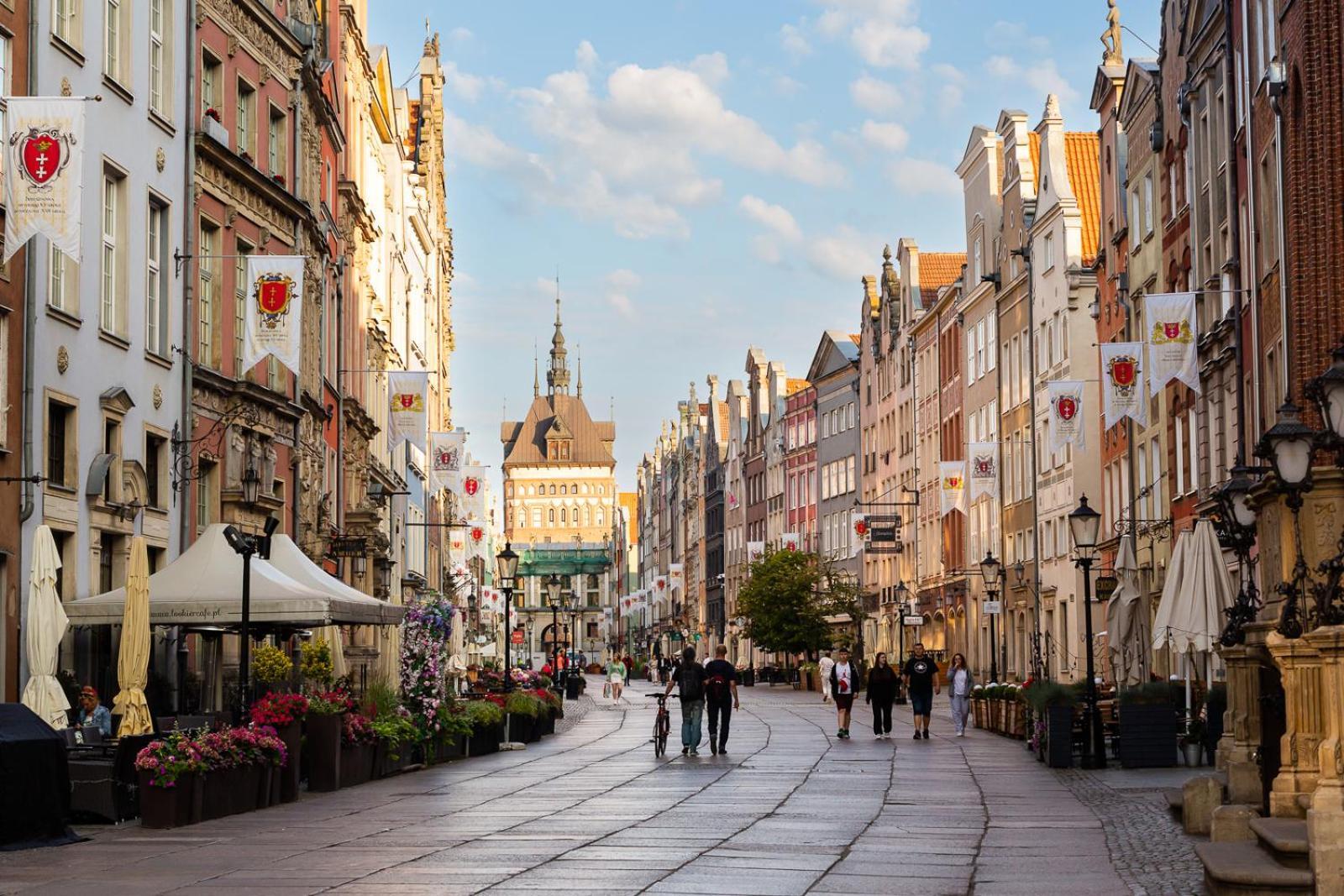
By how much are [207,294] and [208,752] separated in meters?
15.5

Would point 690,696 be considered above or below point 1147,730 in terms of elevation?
above

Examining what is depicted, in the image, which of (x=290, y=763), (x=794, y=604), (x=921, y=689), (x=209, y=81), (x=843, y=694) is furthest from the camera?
(x=794, y=604)

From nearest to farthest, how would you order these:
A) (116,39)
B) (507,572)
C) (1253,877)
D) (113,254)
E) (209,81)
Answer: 1. (1253,877)
2. (113,254)
3. (116,39)
4. (209,81)
5. (507,572)

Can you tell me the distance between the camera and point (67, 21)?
2731 centimetres

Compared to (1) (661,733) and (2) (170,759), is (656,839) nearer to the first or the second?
(2) (170,759)

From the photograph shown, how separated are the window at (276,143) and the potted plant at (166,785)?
840 inches

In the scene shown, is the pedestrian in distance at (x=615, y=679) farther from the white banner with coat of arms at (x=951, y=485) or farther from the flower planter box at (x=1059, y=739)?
the flower planter box at (x=1059, y=739)

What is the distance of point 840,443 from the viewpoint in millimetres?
106875

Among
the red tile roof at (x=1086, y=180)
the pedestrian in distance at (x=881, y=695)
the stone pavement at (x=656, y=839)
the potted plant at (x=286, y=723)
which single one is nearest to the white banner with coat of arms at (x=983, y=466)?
the red tile roof at (x=1086, y=180)

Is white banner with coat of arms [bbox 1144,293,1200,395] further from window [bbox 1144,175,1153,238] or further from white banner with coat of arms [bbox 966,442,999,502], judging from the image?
white banner with coat of arms [bbox 966,442,999,502]

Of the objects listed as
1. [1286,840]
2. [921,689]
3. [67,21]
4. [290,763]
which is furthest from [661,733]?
[1286,840]

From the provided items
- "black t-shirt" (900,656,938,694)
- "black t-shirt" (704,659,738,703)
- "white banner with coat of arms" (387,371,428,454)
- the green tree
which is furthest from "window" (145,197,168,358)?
the green tree

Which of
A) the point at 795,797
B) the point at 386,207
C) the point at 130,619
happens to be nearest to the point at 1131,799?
the point at 795,797

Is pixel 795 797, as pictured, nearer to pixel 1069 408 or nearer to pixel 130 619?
pixel 130 619
